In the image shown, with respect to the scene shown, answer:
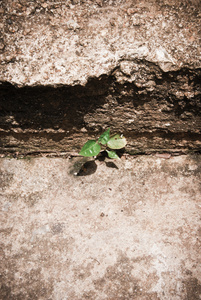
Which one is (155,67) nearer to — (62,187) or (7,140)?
(62,187)

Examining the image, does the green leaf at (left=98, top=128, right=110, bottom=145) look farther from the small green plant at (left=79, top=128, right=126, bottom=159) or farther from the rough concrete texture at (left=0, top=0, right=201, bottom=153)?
the rough concrete texture at (left=0, top=0, right=201, bottom=153)

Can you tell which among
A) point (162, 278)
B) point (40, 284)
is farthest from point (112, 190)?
point (40, 284)

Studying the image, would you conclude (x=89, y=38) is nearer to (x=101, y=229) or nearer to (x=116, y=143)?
(x=116, y=143)

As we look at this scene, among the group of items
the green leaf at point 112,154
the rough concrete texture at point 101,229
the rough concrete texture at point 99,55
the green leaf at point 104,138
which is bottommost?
the rough concrete texture at point 101,229

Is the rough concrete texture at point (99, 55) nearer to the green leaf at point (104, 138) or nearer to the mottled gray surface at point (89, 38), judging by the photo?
the mottled gray surface at point (89, 38)

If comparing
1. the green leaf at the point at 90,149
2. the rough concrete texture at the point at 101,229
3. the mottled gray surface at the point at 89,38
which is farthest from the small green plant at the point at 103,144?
the mottled gray surface at the point at 89,38

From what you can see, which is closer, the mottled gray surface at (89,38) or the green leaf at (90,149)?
the mottled gray surface at (89,38)

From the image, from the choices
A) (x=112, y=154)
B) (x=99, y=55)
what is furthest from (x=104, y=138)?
(x=99, y=55)
